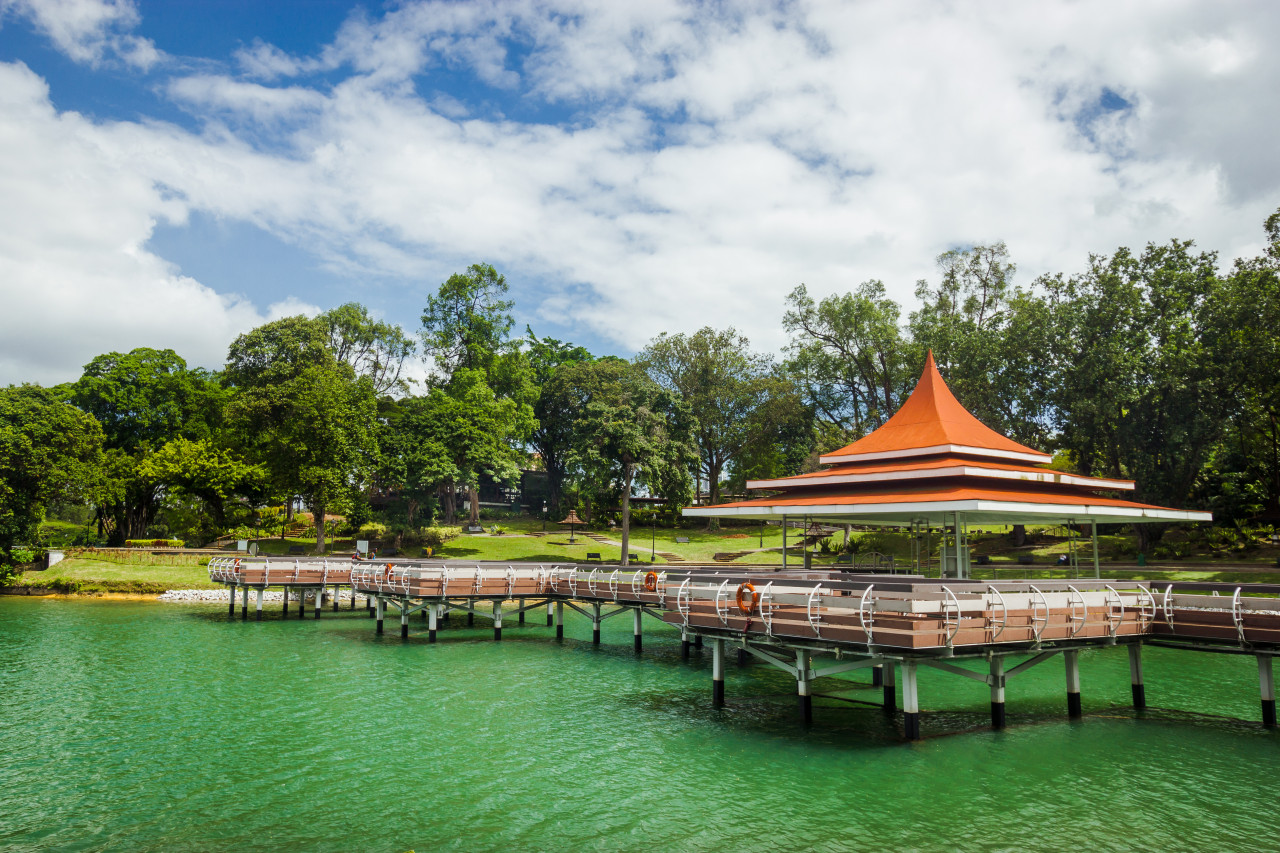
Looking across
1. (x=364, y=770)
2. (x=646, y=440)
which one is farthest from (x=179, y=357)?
(x=364, y=770)

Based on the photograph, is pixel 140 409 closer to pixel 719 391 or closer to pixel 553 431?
pixel 553 431

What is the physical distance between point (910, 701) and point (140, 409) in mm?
61974

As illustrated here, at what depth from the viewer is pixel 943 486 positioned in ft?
81.7

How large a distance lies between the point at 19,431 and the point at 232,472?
13.3 meters

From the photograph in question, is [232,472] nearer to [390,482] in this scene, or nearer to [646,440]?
[390,482]

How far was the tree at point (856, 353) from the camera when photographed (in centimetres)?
6638

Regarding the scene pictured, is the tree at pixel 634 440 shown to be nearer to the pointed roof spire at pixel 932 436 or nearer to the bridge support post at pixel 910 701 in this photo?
the pointed roof spire at pixel 932 436

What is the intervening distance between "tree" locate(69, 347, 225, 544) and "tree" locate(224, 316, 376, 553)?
3684mm

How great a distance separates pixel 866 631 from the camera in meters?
14.8

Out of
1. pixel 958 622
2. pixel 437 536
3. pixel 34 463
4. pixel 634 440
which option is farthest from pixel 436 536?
pixel 958 622

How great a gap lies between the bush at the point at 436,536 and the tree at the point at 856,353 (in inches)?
1295

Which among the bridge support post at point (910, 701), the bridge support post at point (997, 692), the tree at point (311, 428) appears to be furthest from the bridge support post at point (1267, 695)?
the tree at point (311, 428)

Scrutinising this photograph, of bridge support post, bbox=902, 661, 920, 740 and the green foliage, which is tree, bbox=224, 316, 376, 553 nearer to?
the green foliage

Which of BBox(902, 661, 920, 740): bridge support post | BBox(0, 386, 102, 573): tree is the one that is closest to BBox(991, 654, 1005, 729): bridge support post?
BBox(902, 661, 920, 740): bridge support post
